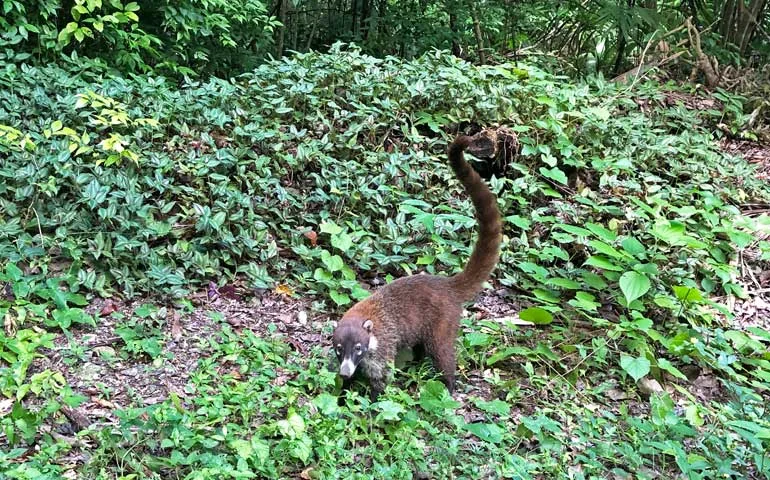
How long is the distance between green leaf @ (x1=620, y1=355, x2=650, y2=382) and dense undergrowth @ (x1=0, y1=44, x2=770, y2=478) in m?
0.01

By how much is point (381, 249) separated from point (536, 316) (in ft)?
4.23

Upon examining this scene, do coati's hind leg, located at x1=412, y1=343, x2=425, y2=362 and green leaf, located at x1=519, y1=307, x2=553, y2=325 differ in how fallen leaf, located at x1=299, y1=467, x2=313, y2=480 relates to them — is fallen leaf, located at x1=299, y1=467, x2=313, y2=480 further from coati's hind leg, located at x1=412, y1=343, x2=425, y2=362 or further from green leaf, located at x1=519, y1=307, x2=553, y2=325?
green leaf, located at x1=519, y1=307, x2=553, y2=325

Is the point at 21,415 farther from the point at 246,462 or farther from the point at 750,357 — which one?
the point at 750,357

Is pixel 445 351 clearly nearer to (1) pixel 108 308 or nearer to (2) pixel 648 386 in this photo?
(2) pixel 648 386

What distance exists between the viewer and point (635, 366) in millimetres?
3760

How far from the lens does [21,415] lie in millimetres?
3080

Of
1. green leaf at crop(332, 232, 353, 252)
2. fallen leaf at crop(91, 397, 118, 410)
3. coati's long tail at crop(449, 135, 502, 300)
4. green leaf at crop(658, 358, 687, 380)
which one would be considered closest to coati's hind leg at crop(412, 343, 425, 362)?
coati's long tail at crop(449, 135, 502, 300)

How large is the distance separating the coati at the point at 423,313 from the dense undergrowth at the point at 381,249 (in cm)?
24

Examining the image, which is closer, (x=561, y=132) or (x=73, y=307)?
(x=73, y=307)

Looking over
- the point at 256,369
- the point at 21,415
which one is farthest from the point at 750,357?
the point at 21,415

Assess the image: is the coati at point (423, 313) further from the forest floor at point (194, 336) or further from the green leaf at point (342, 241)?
the green leaf at point (342, 241)

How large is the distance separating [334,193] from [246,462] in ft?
9.04

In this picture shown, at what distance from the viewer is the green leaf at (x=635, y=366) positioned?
3.71 meters

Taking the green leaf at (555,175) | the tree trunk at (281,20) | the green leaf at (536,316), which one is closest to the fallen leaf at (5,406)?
the green leaf at (536,316)
